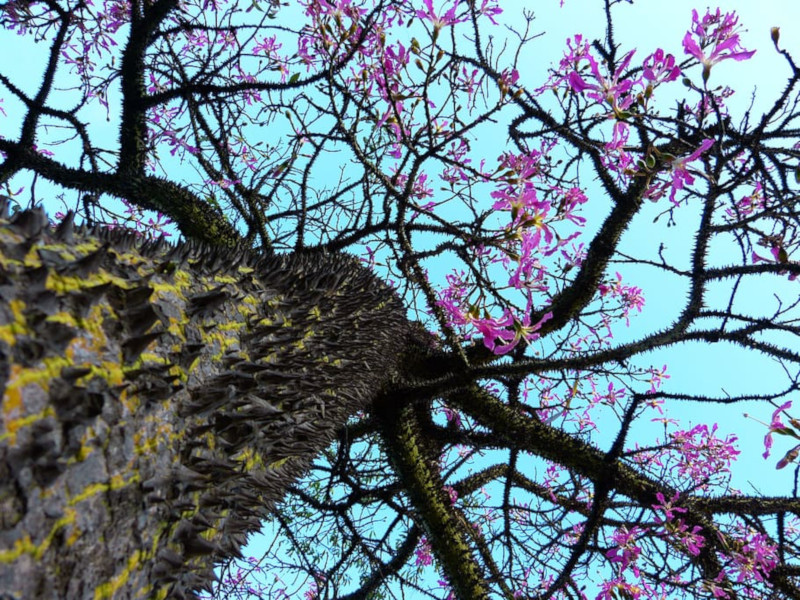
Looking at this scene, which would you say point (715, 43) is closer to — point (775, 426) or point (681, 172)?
point (681, 172)

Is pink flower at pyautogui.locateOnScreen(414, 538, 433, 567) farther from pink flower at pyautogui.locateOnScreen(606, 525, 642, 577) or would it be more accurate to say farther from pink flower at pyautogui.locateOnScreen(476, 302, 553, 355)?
pink flower at pyautogui.locateOnScreen(476, 302, 553, 355)

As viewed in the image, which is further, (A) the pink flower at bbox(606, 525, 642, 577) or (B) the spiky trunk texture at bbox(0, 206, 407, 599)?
(A) the pink flower at bbox(606, 525, 642, 577)

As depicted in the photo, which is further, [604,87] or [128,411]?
[604,87]

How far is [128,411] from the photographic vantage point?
3.22ft

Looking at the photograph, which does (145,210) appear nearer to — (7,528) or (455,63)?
(455,63)

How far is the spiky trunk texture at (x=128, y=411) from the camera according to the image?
2.59ft

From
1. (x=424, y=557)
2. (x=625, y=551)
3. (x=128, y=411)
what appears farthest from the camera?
(x=424, y=557)

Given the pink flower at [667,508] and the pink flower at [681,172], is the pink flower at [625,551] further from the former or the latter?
the pink flower at [681,172]

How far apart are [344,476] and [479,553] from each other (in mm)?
1110

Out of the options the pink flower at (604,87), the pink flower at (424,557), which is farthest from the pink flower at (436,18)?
the pink flower at (424,557)

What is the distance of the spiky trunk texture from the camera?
0.79 m

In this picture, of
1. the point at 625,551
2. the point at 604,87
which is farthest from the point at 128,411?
the point at 625,551

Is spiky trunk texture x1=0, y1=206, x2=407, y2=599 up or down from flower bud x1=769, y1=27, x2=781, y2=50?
down

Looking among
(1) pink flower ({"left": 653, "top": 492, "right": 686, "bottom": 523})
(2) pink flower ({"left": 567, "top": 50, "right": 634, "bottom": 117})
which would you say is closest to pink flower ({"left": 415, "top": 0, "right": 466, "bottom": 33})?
(2) pink flower ({"left": 567, "top": 50, "right": 634, "bottom": 117})
